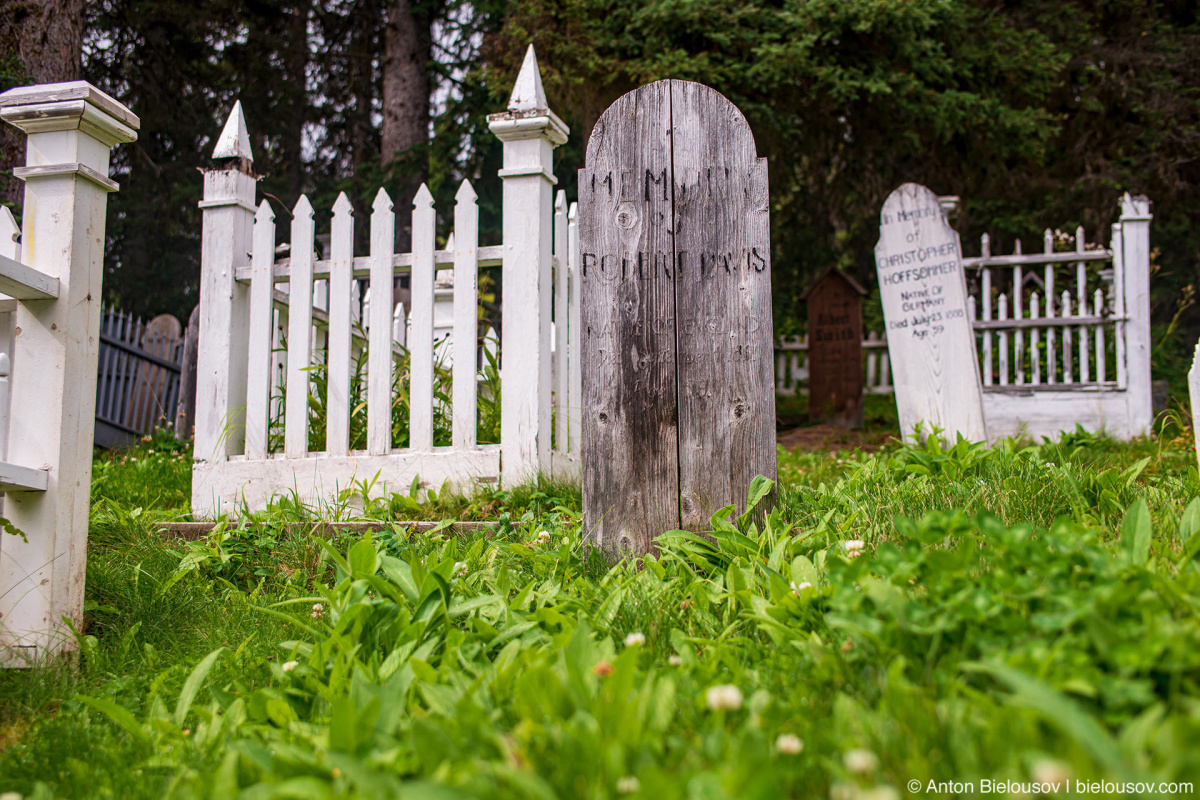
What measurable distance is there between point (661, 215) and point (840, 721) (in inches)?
70.3

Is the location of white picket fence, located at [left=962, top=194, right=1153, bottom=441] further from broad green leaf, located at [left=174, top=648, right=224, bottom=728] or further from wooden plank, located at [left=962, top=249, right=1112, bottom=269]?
broad green leaf, located at [left=174, top=648, right=224, bottom=728]

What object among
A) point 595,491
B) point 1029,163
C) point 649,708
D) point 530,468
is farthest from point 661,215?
point 1029,163

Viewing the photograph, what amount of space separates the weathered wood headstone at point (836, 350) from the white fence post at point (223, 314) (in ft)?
21.7

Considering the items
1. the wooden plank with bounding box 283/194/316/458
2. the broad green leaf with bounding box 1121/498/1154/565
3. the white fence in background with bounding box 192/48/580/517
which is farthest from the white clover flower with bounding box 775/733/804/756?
the wooden plank with bounding box 283/194/316/458

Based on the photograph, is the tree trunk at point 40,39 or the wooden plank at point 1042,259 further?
the tree trunk at point 40,39

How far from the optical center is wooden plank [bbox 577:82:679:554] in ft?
8.39

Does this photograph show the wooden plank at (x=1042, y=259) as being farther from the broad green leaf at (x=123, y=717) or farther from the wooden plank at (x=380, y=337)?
the broad green leaf at (x=123, y=717)

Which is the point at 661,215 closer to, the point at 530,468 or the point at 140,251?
the point at 530,468

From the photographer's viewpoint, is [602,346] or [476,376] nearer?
[602,346]

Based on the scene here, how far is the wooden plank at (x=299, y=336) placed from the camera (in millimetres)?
3891

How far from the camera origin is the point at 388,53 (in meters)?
11.8

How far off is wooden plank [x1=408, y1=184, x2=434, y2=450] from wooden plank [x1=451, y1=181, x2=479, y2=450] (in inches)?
5.0

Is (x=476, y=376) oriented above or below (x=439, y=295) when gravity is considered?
below

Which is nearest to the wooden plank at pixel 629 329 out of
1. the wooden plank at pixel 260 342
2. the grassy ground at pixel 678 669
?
the grassy ground at pixel 678 669
